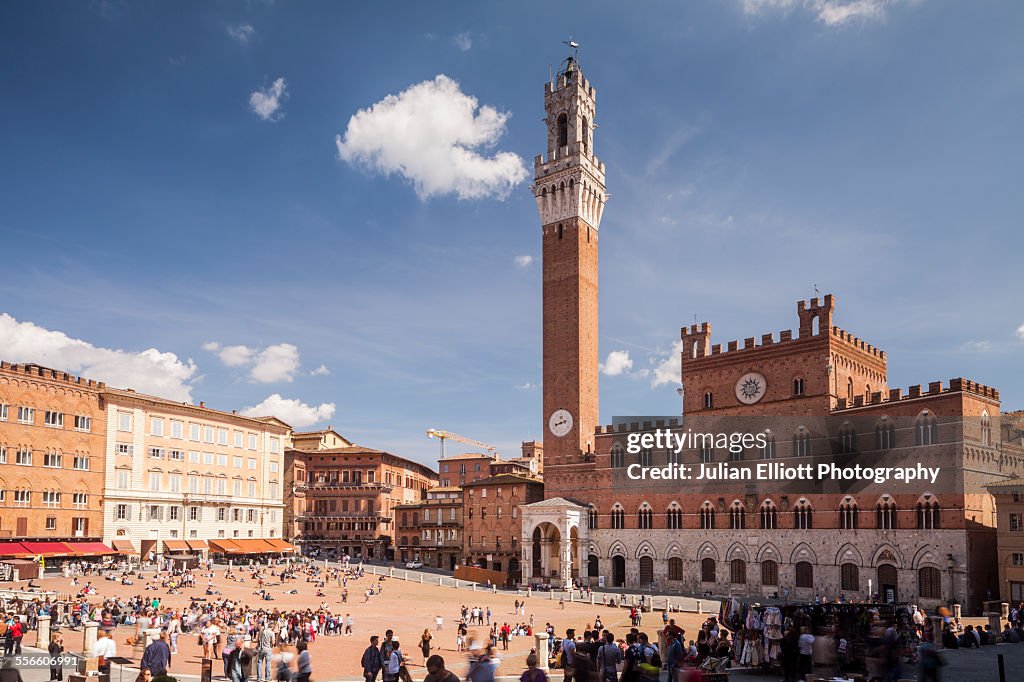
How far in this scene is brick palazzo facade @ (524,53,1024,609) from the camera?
50312 millimetres

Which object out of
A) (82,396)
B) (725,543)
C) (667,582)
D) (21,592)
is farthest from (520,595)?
(82,396)

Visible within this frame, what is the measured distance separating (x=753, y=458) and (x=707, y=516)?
18.4ft

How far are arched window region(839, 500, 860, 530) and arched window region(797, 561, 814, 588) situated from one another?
3.67m

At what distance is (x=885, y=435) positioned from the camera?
5353cm

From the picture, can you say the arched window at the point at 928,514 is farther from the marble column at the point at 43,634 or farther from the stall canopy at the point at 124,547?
the stall canopy at the point at 124,547

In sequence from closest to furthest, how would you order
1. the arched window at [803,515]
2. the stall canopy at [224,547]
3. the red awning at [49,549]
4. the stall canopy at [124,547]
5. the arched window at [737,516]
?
the arched window at [803,515]
the arched window at [737,516]
the red awning at [49,549]
the stall canopy at [124,547]
the stall canopy at [224,547]

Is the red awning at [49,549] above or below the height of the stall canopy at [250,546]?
above

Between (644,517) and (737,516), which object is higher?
(737,516)

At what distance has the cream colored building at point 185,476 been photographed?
69.8 m

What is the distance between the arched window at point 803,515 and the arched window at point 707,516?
21.6 ft

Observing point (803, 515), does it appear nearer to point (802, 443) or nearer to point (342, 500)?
point (802, 443)

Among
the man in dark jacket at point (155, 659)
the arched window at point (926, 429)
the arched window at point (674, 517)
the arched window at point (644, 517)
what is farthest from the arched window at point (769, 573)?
the man in dark jacket at point (155, 659)

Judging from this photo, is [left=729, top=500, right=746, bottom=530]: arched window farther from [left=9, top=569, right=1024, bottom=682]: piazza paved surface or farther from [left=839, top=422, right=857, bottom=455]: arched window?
[left=9, top=569, right=1024, bottom=682]: piazza paved surface

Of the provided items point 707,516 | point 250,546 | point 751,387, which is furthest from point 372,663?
point 250,546
